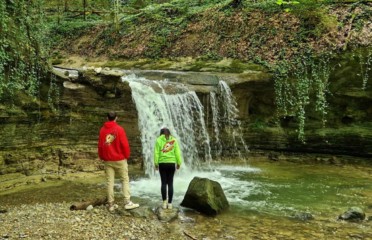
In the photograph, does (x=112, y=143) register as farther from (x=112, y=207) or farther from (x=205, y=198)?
(x=205, y=198)

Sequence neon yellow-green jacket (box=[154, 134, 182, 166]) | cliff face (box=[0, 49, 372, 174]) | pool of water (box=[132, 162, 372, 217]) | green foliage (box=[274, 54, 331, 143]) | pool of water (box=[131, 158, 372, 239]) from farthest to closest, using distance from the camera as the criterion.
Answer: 1. green foliage (box=[274, 54, 331, 143])
2. cliff face (box=[0, 49, 372, 174])
3. pool of water (box=[132, 162, 372, 217])
4. neon yellow-green jacket (box=[154, 134, 182, 166])
5. pool of water (box=[131, 158, 372, 239])

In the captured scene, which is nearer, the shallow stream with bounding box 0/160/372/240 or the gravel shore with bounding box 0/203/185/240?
the gravel shore with bounding box 0/203/185/240

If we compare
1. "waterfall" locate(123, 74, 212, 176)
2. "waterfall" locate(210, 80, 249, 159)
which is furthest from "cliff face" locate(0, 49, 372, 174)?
"waterfall" locate(123, 74, 212, 176)

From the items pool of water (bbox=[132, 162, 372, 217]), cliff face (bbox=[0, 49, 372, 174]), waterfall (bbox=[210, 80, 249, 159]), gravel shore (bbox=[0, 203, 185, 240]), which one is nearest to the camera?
gravel shore (bbox=[0, 203, 185, 240])

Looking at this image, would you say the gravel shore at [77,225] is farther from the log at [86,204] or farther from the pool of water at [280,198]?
the pool of water at [280,198]

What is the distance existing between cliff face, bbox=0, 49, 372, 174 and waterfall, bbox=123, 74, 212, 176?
12.4 inches

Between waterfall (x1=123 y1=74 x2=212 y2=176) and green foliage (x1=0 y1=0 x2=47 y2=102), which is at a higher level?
green foliage (x1=0 y1=0 x2=47 y2=102)

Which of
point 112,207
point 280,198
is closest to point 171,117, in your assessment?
point 280,198

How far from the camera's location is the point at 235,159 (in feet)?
45.1

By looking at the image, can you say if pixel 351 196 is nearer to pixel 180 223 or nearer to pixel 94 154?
pixel 180 223

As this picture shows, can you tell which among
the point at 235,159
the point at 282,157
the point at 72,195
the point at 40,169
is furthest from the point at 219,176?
the point at 40,169

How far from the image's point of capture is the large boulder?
7.37 m

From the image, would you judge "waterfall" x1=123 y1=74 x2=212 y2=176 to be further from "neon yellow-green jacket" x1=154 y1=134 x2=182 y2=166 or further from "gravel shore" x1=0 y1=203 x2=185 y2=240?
"gravel shore" x1=0 y1=203 x2=185 y2=240

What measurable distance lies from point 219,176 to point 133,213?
4594mm
